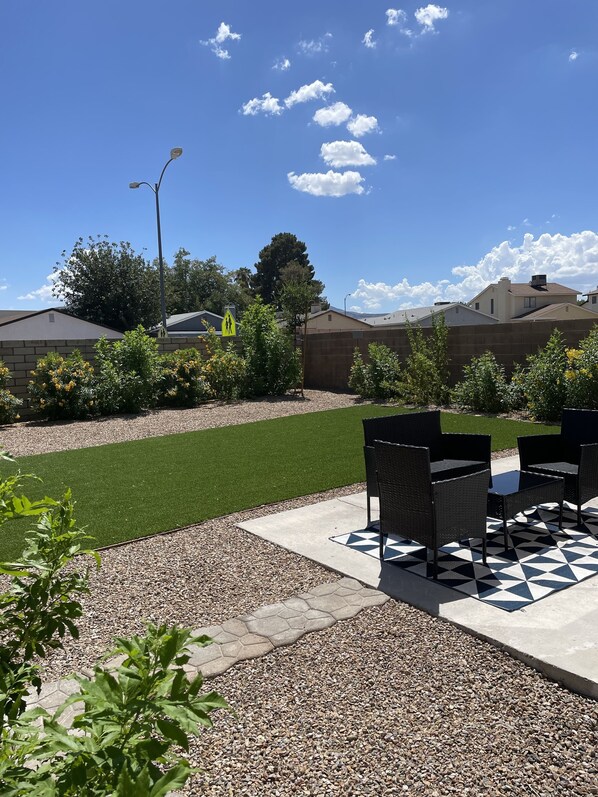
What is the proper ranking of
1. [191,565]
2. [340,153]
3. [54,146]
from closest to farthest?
1. [191,565]
2. [54,146]
3. [340,153]

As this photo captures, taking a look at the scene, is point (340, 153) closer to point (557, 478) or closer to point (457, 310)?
point (457, 310)

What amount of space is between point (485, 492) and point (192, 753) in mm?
2632

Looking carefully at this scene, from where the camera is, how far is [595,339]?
1009 centimetres

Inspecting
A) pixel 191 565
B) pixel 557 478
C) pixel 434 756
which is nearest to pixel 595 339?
pixel 557 478

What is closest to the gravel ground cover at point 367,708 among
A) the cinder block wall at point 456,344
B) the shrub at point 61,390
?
the shrub at point 61,390

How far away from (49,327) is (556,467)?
2805cm

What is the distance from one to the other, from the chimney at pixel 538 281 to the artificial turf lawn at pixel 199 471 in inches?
1843

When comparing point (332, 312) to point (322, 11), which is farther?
point (332, 312)

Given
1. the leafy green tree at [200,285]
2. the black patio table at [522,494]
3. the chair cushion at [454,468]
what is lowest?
the black patio table at [522,494]

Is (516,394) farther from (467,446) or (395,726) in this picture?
(395,726)

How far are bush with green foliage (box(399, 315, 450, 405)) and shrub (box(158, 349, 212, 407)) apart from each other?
5.25 m

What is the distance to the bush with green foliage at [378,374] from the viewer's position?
1449 cm

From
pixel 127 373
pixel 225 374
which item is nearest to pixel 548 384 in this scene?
pixel 225 374

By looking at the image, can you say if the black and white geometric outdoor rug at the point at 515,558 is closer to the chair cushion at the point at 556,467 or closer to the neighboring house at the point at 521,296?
the chair cushion at the point at 556,467
